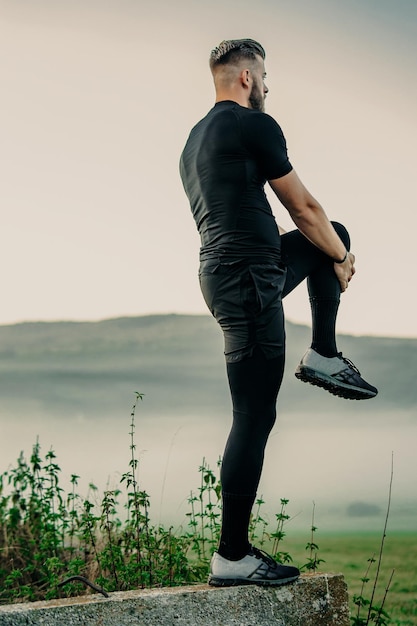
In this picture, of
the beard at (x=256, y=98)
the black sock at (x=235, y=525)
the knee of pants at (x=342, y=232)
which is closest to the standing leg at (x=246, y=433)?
the black sock at (x=235, y=525)

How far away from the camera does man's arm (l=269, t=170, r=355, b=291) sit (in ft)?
13.3

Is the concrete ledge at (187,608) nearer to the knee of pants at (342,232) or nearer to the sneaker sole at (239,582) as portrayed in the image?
the sneaker sole at (239,582)

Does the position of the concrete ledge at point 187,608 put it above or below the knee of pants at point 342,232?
below

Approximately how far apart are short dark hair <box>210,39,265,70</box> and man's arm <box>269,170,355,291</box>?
653mm

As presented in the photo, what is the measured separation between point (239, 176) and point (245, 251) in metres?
0.37

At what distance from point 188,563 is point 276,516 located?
28.5 inches

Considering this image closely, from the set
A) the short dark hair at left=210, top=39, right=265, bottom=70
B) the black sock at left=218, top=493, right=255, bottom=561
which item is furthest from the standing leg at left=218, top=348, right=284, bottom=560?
the short dark hair at left=210, top=39, right=265, bottom=70

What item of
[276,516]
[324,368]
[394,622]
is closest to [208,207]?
[324,368]

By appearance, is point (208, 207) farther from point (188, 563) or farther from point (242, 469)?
point (188, 563)

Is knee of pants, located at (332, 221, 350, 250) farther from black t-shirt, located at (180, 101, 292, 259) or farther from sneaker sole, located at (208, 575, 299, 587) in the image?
sneaker sole, located at (208, 575, 299, 587)

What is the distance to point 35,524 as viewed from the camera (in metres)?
6.80

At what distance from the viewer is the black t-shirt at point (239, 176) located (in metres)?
3.93

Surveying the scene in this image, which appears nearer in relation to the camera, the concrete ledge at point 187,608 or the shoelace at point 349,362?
the concrete ledge at point 187,608

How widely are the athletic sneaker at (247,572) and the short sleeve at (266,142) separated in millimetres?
1939
